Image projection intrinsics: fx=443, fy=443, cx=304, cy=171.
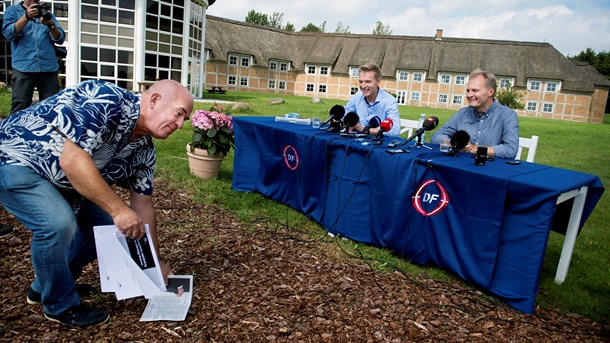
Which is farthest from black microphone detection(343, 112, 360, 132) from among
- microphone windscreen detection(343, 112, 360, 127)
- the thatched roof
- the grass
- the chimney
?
the chimney

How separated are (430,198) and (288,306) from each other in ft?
4.60

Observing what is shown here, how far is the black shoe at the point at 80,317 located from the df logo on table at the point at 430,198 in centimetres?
234

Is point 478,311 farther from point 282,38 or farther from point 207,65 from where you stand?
point 282,38

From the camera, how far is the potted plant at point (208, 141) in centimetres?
561

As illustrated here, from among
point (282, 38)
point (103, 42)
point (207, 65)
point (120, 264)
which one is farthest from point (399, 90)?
point (120, 264)

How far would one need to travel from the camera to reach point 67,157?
6.49 feet

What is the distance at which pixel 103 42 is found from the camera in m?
18.0

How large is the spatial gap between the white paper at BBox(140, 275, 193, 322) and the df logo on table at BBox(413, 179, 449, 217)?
183cm

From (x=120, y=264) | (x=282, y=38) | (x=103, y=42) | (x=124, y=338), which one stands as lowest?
(x=124, y=338)

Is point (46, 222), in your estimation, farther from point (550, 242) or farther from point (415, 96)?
point (415, 96)

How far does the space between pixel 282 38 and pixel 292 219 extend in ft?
158

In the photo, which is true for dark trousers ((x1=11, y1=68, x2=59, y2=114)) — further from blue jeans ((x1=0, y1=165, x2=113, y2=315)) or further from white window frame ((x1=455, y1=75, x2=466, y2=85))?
white window frame ((x1=455, y1=75, x2=466, y2=85))

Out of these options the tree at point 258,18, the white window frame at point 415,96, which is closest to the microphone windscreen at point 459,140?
the white window frame at point 415,96

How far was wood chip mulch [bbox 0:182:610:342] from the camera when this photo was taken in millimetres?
2471
